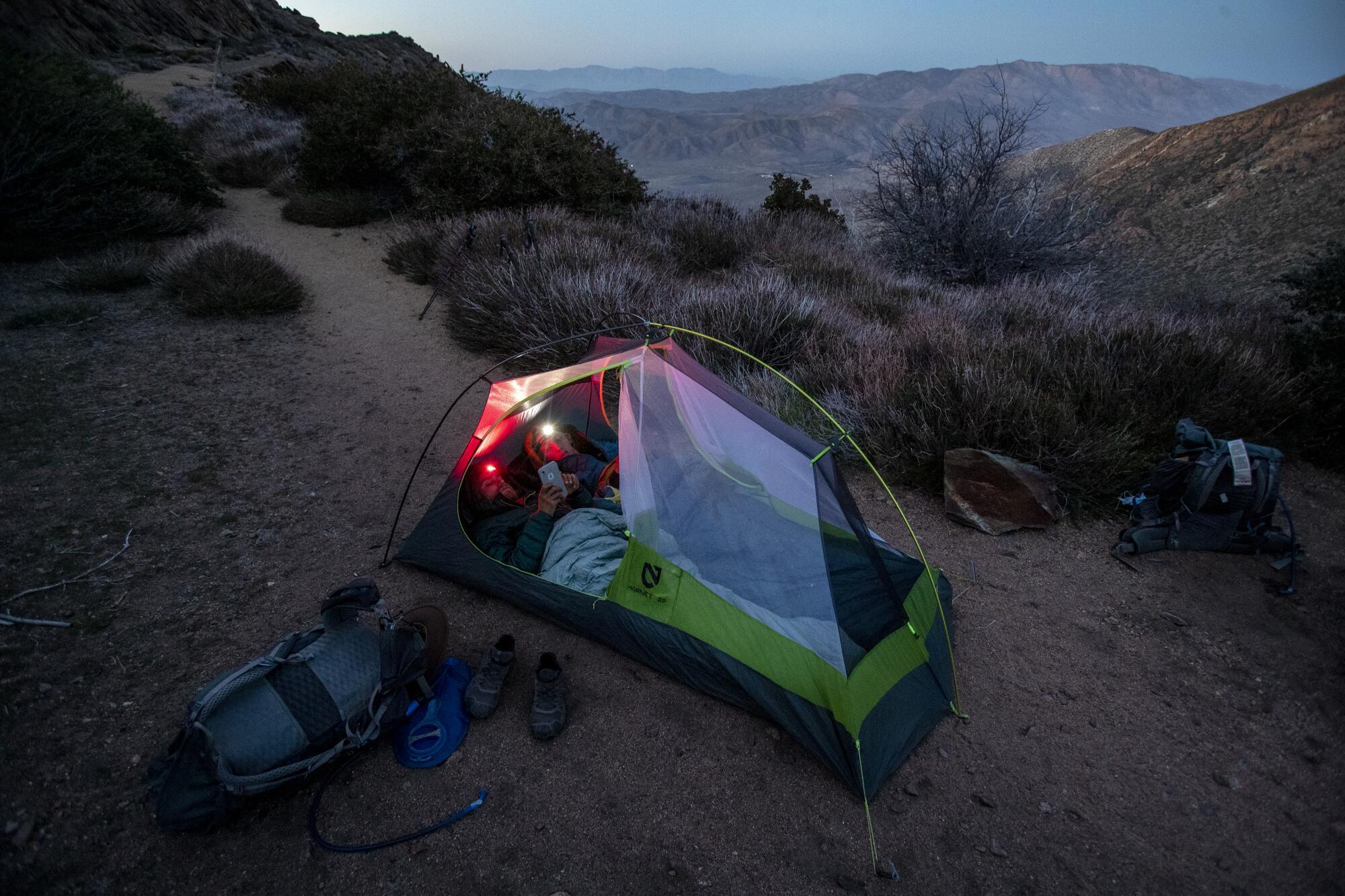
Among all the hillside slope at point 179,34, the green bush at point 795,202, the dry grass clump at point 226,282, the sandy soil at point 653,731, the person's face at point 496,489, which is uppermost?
the hillside slope at point 179,34

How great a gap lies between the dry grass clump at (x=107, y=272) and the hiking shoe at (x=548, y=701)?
8.20 meters

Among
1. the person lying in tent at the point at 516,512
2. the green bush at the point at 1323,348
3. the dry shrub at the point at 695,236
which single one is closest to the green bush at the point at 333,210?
the dry shrub at the point at 695,236

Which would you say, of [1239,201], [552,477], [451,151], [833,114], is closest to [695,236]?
[451,151]

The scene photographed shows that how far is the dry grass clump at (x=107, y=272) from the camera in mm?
7027

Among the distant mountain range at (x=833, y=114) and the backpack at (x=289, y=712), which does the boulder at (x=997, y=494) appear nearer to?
the backpack at (x=289, y=712)

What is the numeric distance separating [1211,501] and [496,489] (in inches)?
176

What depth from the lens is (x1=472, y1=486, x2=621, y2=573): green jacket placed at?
3.36m

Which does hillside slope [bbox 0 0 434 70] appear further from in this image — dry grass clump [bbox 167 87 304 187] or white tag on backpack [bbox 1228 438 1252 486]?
white tag on backpack [bbox 1228 438 1252 486]

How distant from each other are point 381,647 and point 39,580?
7.35ft

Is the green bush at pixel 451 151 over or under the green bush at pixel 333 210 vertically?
over

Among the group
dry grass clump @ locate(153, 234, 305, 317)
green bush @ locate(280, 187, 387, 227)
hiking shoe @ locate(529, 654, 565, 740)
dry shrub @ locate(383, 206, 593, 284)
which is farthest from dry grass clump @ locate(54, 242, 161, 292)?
hiking shoe @ locate(529, 654, 565, 740)

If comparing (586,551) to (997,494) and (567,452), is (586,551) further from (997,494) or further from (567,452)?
(997,494)

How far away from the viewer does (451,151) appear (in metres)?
10.0

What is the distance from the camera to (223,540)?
3.69 m
